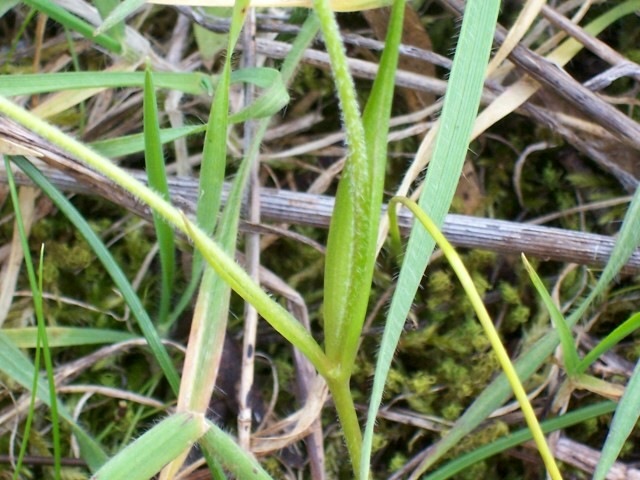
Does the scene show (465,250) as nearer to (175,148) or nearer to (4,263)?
(175,148)

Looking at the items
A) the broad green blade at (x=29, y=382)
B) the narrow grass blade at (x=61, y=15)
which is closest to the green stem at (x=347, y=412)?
the broad green blade at (x=29, y=382)

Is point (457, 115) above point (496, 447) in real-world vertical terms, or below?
above

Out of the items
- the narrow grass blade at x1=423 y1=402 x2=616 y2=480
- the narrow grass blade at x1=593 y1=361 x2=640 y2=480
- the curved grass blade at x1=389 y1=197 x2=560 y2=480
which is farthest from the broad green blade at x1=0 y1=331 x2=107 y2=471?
the narrow grass blade at x1=593 y1=361 x2=640 y2=480

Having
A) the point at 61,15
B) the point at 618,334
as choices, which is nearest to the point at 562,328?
the point at 618,334

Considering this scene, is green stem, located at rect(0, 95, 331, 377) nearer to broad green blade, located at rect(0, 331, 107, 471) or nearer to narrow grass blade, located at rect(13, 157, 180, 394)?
narrow grass blade, located at rect(13, 157, 180, 394)

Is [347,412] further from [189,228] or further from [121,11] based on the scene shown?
[121,11]

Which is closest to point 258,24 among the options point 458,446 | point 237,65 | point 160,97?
point 237,65

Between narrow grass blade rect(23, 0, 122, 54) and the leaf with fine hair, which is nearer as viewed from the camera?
the leaf with fine hair
